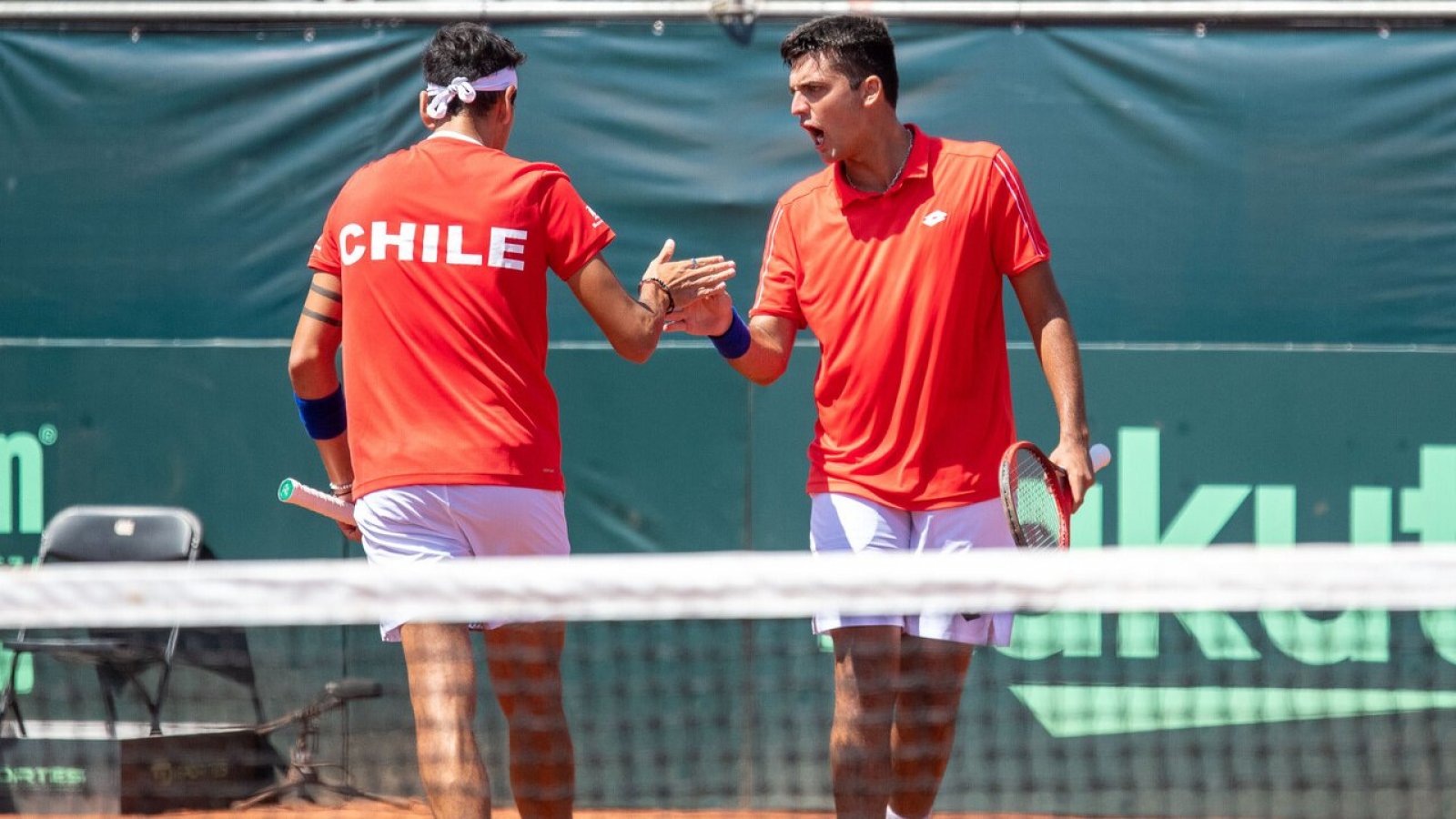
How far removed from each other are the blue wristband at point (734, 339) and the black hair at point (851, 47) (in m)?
0.60

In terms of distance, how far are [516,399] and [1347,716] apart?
3.03m

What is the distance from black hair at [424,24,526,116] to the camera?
11.0ft

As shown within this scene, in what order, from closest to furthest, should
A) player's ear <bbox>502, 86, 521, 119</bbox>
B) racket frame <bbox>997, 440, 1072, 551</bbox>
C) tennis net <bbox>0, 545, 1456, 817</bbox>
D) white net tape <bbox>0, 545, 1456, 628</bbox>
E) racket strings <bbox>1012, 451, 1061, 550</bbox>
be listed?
white net tape <bbox>0, 545, 1456, 628</bbox> < racket frame <bbox>997, 440, 1072, 551</bbox> < racket strings <bbox>1012, 451, 1061, 550</bbox> < player's ear <bbox>502, 86, 521, 119</bbox> < tennis net <bbox>0, 545, 1456, 817</bbox>

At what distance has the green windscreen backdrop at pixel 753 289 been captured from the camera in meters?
5.01

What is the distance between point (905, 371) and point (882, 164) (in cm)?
49

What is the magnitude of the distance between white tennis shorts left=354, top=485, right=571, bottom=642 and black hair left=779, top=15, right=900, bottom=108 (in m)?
1.17

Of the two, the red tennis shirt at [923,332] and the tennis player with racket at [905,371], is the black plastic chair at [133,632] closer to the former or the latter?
the tennis player with racket at [905,371]

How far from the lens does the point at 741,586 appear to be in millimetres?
2564

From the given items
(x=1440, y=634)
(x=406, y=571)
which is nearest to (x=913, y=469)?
(x=406, y=571)

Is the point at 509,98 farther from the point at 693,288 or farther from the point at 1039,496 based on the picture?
the point at 1039,496

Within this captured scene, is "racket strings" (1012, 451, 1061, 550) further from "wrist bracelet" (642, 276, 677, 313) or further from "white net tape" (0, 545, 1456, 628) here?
"wrist bracelet" (642, 276, 677, 313)

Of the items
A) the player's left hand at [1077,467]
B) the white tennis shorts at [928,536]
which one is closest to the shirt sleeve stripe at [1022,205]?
the player's left hand at [1077,467]

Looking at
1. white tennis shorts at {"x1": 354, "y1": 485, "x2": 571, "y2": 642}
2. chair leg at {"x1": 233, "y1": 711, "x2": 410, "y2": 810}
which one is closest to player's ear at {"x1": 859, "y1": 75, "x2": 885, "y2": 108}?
white tennis shorts at {"x1": 354, "y1": 485, "x2": 571, "y2": 642}

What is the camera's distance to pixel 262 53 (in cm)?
527
